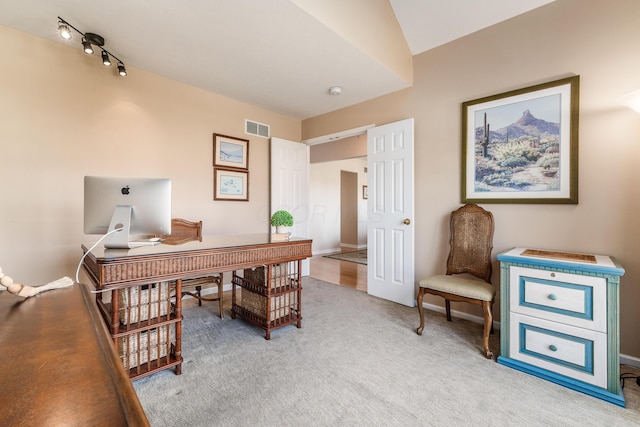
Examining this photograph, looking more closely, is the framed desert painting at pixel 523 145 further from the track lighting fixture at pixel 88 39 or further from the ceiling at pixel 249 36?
the track lighting fixture at pixel 88 39

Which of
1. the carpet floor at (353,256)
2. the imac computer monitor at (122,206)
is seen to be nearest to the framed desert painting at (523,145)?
the imac computer monitor at (122,206)

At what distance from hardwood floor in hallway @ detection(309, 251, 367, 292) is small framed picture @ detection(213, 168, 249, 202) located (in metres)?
1.85

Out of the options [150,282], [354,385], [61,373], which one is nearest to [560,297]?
[354,385]

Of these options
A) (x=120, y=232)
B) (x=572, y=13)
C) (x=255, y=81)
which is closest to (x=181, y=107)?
(x=255, y=81)

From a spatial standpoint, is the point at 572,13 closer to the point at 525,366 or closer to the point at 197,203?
the point at 525,366

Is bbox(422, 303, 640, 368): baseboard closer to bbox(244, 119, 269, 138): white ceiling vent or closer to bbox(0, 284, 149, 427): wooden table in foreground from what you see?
bbox(0, 284, 149, 427): wooden table in foreground

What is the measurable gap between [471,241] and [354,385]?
1.81 meters

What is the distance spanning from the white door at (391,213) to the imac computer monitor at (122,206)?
2.53 m

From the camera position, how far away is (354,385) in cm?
182

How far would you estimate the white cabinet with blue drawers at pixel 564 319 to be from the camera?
1.73 meters

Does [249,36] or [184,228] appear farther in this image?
[184,228]

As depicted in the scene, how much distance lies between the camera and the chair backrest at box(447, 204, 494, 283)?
2.66 m

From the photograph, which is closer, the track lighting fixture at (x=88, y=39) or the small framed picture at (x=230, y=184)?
the track lighting fixture at (x=88, y=39)

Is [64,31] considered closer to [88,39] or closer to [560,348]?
[88,39]
